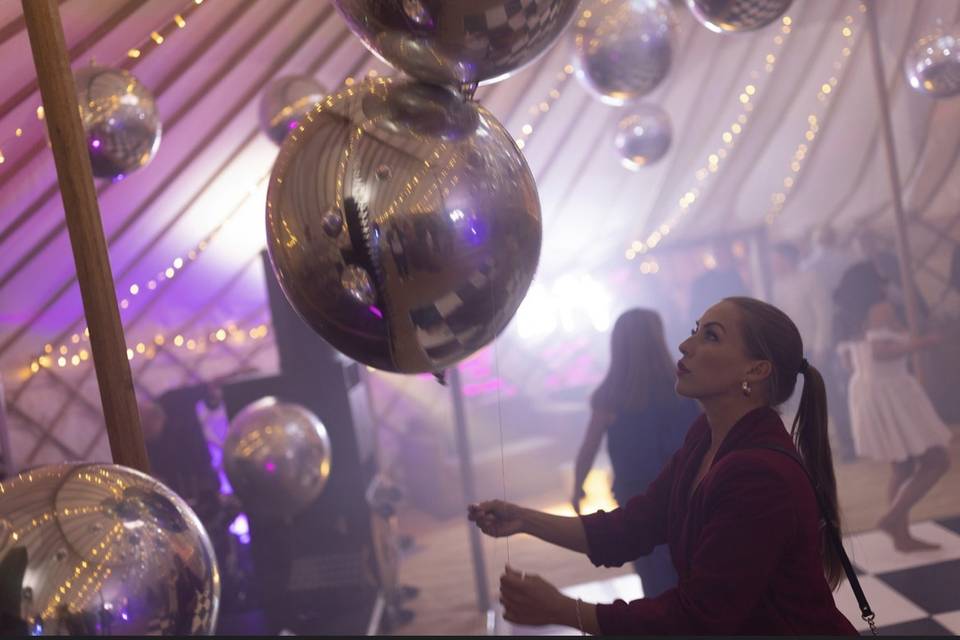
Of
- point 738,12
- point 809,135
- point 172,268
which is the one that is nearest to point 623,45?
point 738,12

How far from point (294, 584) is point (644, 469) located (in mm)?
1704

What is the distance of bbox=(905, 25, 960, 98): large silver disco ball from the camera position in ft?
9.52

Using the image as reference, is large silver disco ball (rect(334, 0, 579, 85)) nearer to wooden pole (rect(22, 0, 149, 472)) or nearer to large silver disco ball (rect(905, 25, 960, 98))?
wooden pole (rect(22, 0, 149, 472))

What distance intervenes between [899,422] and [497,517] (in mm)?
2469

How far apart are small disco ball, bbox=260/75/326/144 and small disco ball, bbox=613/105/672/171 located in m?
1.39

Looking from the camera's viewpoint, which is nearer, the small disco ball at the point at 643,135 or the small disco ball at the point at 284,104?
the small disco ball at the point at 284,104

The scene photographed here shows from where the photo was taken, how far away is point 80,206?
1.23 metres

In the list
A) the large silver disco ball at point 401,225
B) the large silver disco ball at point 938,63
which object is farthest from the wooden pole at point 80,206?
the large silver disco ball at point 938,63

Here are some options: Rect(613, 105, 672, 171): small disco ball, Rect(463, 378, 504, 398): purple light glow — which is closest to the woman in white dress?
Rect(613, 105, 672, 171): small disco ball

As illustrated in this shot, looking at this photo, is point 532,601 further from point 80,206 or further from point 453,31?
point 80,206

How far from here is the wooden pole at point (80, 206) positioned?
1.21 metres

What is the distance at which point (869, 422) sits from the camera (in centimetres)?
341

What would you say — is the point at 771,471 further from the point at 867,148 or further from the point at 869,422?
the point at 867,148

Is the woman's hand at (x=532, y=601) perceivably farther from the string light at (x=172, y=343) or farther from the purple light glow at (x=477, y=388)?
the purple light glow at (x=477, y=388)
